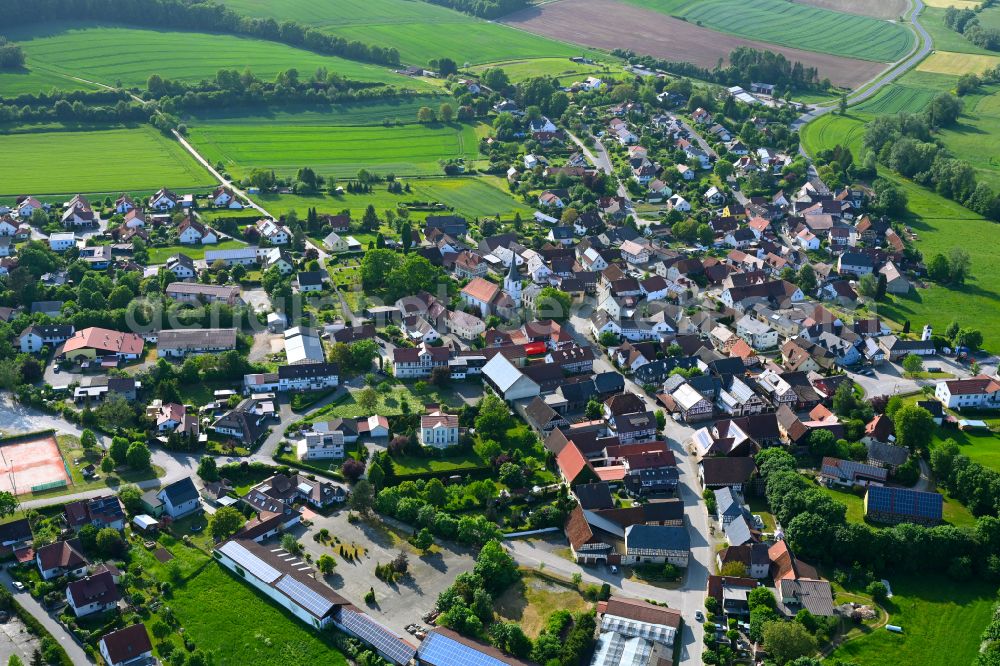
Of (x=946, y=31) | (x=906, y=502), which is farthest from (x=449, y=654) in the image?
(x=946, y=31)

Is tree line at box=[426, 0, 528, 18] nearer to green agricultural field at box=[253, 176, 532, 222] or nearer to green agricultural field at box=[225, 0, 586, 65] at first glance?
green agricultural field at box=[225, 0, 586, 65]

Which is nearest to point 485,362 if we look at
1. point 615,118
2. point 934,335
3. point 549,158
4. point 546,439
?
point 546,439

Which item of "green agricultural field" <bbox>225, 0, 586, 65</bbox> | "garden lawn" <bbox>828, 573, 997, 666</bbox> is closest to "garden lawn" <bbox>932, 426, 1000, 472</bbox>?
"garden lawn" <bbox>828, 573, 997, 666</bbox>

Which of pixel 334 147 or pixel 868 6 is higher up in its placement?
pixel 868 6

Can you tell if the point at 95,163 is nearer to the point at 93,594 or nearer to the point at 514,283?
the point at 514,283

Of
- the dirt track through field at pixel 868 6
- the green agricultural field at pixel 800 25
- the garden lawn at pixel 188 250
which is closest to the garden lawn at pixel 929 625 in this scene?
the garden lawn at pixel 188 250

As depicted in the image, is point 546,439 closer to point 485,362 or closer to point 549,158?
point 485,362
